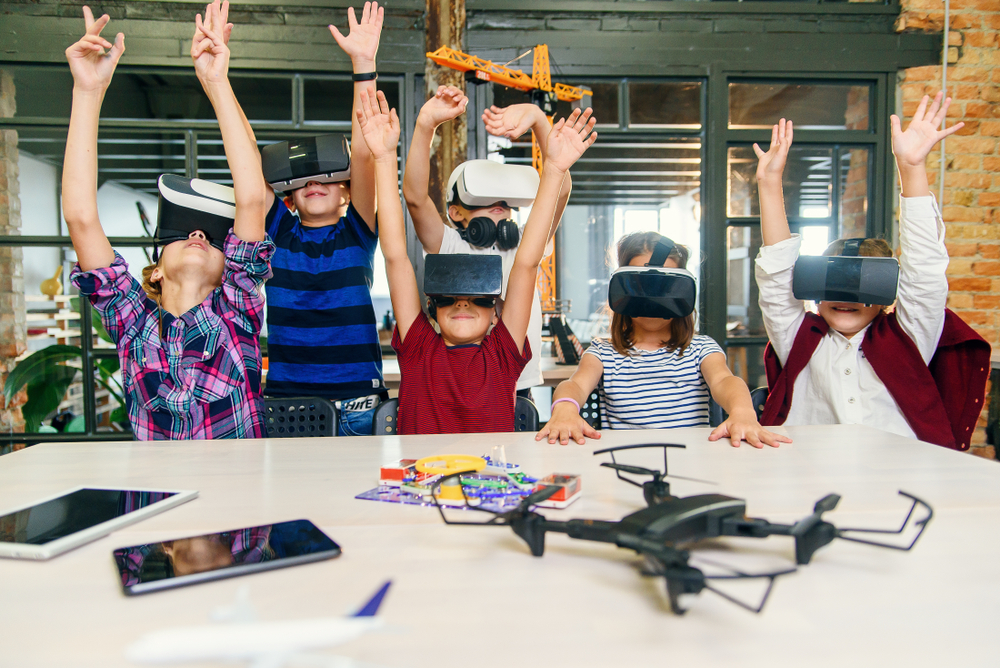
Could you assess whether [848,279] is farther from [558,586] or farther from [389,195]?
[558,586]

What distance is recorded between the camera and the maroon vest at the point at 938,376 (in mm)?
1619

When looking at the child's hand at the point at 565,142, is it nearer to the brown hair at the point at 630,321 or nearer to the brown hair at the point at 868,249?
the brown hair at the point at 630,321

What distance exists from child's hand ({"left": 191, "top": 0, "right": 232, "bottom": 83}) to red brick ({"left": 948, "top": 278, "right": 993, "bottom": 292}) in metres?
3.23

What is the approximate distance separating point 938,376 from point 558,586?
156cm

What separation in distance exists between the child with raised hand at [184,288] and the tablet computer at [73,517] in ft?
1.97

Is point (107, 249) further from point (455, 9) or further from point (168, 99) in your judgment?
point (168, 99)

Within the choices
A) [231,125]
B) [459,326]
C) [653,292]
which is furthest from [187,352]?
[653,292]

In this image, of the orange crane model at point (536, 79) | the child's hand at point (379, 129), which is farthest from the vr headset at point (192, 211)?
the orange crane model at point (536, 79)

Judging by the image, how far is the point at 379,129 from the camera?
1596 millimetres

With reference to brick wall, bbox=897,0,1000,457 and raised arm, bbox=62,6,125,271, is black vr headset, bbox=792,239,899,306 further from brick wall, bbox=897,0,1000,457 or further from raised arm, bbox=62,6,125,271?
brick wall, bbox=897,0,1000,457

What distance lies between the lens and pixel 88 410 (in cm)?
310

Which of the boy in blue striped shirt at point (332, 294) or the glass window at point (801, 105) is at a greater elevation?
the glass window at point (801, 105)

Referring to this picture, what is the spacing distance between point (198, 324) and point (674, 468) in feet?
3.67

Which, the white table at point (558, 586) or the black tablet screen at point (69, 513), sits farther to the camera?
the black tablet screen at point (69, 513)
